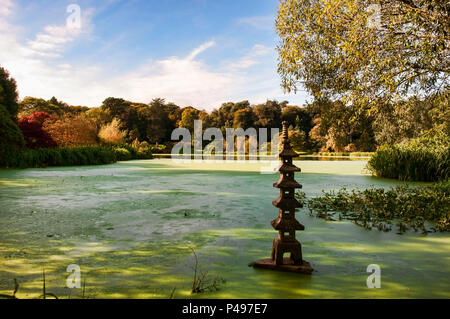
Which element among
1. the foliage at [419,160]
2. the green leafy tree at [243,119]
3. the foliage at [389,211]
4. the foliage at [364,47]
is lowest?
the foliage at [389,211]

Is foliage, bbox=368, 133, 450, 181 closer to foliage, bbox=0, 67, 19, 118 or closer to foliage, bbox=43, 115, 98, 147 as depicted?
foliage, bbox=43, 115, 98, 147

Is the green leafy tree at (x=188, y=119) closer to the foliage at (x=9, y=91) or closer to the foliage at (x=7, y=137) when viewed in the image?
the foliage at (x=9, y=91)

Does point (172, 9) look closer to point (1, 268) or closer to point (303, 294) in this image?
point (1, 268)

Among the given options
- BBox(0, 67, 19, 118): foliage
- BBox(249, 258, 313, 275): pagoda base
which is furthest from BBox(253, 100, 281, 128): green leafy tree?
BBox(249, 258, 313, 275): pagoda base

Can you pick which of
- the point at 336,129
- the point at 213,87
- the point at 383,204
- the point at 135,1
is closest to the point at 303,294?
the point at 383,204

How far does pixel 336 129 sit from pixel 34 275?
4.50 m

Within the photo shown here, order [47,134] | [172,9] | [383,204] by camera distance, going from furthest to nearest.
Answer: [47,134] < [172,9] < [383,204]

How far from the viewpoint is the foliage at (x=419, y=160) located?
6941 mm

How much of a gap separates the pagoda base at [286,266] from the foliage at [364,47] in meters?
2.57

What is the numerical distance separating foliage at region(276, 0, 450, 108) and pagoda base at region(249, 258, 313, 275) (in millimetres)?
2574

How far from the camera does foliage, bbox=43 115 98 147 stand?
15359 mm

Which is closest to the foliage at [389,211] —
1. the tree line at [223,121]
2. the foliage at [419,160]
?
the tree line at [223,121]

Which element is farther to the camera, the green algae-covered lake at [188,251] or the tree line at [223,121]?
the tree line at [223,121]

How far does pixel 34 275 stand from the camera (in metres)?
1.86
